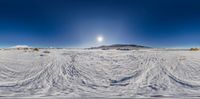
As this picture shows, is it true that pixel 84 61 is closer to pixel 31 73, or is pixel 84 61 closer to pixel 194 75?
pixel 31 73

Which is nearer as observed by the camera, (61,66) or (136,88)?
(136,88)

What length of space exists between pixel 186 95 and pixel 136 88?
2185 millimetres

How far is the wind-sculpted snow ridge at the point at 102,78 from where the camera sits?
26.2 ft

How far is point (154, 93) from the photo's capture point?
7770mm

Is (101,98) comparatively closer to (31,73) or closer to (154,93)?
(154,93)

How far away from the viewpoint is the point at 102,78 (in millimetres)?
10375

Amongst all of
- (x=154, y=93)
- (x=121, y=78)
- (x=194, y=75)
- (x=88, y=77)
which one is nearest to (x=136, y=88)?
(x=154, y=93)

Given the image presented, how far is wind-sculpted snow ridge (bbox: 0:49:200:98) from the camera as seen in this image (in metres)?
7.99

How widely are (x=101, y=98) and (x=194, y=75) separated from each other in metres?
6.69

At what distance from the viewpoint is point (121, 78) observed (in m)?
10.3

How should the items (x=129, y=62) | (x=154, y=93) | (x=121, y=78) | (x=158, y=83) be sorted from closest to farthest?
(x=154, y=93) < (x=158, y=83) < (x=121, y=78) < (x=129, y=62)

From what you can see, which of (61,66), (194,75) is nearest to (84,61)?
(61,66)

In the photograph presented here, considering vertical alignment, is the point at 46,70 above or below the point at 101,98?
above

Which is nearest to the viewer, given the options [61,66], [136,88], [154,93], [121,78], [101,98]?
[101,98]
